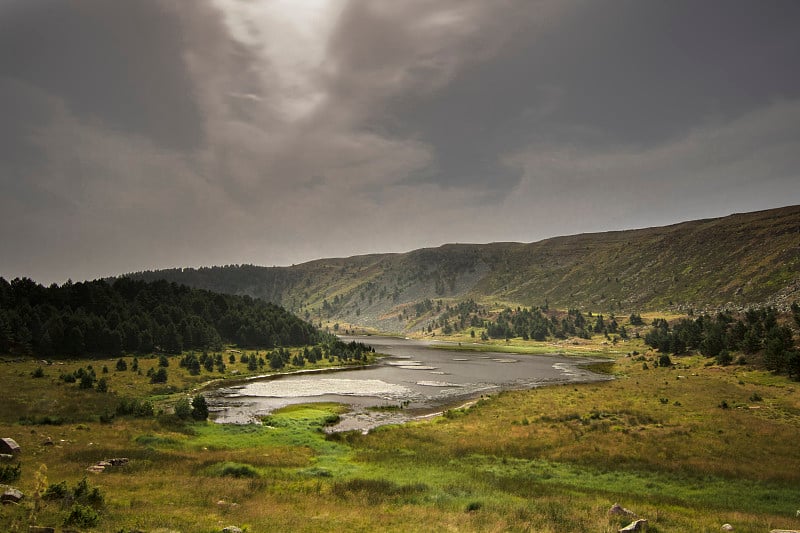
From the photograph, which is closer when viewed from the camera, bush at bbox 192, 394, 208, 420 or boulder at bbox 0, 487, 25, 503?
boulder at bbox 0, 487, 25, 503

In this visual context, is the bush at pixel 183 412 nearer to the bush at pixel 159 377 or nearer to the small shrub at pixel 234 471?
the small shrub at pixel 234 471

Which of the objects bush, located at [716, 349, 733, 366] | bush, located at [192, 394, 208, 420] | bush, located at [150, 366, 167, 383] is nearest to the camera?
bush, located at [192, 394, 208, 420]

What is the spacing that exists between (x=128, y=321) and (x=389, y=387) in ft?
281

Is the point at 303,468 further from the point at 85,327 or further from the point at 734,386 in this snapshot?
the point at 85,327

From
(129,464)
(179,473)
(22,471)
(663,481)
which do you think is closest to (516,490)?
(663,481)

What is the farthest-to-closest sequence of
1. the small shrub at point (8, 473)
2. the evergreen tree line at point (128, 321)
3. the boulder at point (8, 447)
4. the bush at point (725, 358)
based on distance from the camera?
the evergreen tree line at point (128, 321) < the bush at point (725, 358) < the boulder at point (8, 447) < the small shrub at point (8, 473)

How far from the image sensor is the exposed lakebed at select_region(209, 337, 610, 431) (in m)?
63.4

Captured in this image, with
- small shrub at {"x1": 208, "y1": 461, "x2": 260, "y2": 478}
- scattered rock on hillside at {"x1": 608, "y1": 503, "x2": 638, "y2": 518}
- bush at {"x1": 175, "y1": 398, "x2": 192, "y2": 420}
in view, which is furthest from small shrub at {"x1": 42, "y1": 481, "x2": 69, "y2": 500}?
bush at {"x1": 175, "y1": 398, "x2": 192, "y2": 420}

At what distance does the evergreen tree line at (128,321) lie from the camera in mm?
103500

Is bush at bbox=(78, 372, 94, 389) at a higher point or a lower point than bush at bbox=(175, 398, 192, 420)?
higher

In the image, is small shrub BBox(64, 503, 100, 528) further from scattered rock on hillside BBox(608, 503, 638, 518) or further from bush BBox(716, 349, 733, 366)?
bush BBox(716, 349, 733, 366)

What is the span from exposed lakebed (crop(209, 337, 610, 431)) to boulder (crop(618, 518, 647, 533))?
38.0 metres

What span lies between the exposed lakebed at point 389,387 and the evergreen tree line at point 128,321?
151ft

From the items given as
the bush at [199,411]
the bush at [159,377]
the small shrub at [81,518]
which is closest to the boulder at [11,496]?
the small shrub at [81,518]
